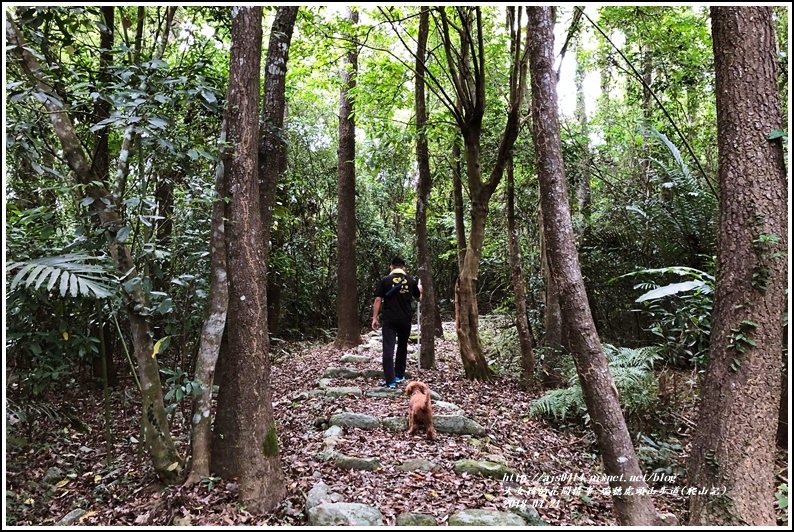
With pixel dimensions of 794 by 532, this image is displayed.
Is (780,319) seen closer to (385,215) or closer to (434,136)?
(434,136)

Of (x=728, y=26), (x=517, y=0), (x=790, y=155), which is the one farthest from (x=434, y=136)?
(x=790, y=155)

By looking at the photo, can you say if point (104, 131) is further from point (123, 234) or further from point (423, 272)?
point (423, 272)

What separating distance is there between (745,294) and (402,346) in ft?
14.5

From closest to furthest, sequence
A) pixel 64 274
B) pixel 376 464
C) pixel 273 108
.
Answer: pixel 64 274, pixel 376 464, pixel 273 108

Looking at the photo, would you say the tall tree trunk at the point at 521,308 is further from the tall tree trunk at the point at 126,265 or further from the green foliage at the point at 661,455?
the tall tree trunk at the point at 126,265

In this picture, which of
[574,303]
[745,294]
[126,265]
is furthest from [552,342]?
[126,265]

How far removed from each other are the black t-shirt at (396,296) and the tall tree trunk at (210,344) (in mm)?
3427

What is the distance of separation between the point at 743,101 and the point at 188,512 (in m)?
5.00

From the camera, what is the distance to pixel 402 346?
700 centimetres

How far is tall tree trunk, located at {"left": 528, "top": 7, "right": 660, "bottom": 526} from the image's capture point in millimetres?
3691

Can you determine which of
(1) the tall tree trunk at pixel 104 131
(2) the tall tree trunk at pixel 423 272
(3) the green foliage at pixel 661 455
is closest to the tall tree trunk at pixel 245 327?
(1) the tall tree trunk at pixel 104 131

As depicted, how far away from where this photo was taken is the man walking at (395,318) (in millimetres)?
6852

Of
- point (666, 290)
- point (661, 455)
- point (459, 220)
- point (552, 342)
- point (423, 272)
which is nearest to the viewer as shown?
point (666, 290)

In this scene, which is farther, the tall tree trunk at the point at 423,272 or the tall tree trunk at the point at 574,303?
the tall tree trunk at the point at 423,272
